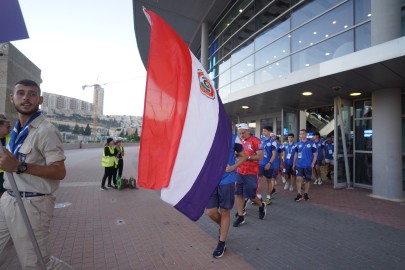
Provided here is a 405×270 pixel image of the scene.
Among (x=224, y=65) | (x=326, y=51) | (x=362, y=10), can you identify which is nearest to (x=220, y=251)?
(x=326, y=51)

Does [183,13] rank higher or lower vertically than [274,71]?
higher

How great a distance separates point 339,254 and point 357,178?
714cm

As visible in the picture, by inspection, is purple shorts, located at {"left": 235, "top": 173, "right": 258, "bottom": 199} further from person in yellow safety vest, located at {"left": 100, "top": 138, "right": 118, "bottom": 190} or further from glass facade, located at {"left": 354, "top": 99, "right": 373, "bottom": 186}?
glass facade, located at {"left": 354, "top": 99, "right": 373, "bottom": 186}

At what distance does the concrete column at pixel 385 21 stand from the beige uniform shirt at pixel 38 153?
27.7 ft

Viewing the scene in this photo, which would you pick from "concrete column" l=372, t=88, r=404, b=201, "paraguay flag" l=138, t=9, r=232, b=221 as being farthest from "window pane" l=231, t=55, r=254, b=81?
"paraguay flag" l=138, t=9, r=232, b=221

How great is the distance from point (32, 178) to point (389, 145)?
9.28 m

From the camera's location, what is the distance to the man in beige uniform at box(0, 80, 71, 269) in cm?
228

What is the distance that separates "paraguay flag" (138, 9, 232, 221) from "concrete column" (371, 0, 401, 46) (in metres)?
7.19

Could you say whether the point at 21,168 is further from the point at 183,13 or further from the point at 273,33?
the point at 183,13

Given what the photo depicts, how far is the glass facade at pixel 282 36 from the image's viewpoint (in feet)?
28.9

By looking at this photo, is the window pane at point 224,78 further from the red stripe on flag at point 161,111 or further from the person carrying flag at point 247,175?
the red stripe on flag at point 161,111

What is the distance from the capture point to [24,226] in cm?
229

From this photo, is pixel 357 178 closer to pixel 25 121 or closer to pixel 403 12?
pixel 403 12

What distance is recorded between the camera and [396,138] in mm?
8195
